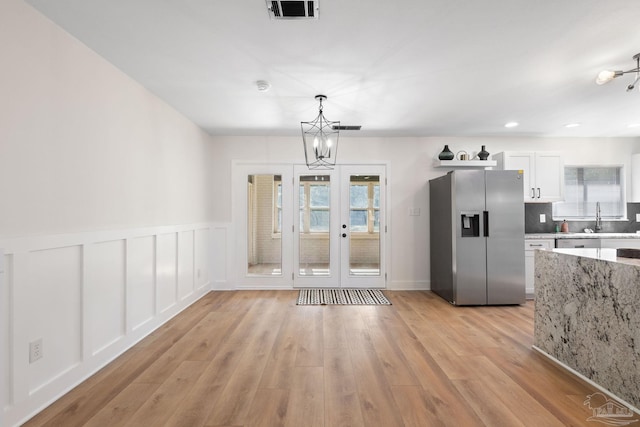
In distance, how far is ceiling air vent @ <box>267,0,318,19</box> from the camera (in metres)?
1.84

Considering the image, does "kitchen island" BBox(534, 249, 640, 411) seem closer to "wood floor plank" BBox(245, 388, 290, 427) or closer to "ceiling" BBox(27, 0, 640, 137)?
"ceiling" BBox(27, 0, 640, 137)

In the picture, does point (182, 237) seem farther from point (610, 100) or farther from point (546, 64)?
point (610, 100)

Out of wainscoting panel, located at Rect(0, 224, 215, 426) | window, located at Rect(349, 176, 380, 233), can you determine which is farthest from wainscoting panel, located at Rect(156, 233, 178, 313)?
window, located at Rect(349, 176, 380, 233)

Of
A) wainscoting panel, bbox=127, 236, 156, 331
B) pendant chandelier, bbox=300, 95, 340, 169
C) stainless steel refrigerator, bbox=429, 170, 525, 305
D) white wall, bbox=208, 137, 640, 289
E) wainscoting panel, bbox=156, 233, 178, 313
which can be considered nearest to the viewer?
wainscoting panel, bbox=127, 236, 156, 331

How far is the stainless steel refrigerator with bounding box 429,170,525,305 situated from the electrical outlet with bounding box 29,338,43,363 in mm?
4097

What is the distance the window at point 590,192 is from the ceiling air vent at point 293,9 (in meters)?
5.13

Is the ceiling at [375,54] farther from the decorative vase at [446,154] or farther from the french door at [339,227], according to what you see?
the french door at [339,227]

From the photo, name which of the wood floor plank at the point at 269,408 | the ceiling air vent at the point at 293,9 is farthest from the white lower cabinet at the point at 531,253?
the ceiling air vent at the point at 293,9

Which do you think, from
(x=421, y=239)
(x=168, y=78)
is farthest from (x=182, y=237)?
(x=421, y=239)

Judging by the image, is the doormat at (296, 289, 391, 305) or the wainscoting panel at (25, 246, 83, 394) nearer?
the wainscoting panel at (25, 246, 83, 394)

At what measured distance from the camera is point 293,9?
1.90 meters

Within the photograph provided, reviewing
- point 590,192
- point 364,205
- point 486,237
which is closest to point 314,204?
point 364,205

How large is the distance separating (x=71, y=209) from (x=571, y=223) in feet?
21.2

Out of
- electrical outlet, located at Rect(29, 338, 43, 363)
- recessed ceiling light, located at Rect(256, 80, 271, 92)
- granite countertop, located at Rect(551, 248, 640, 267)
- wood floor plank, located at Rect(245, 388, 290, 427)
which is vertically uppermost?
recessed ceiling light, located at Rect(256, 80, 271, 92)
